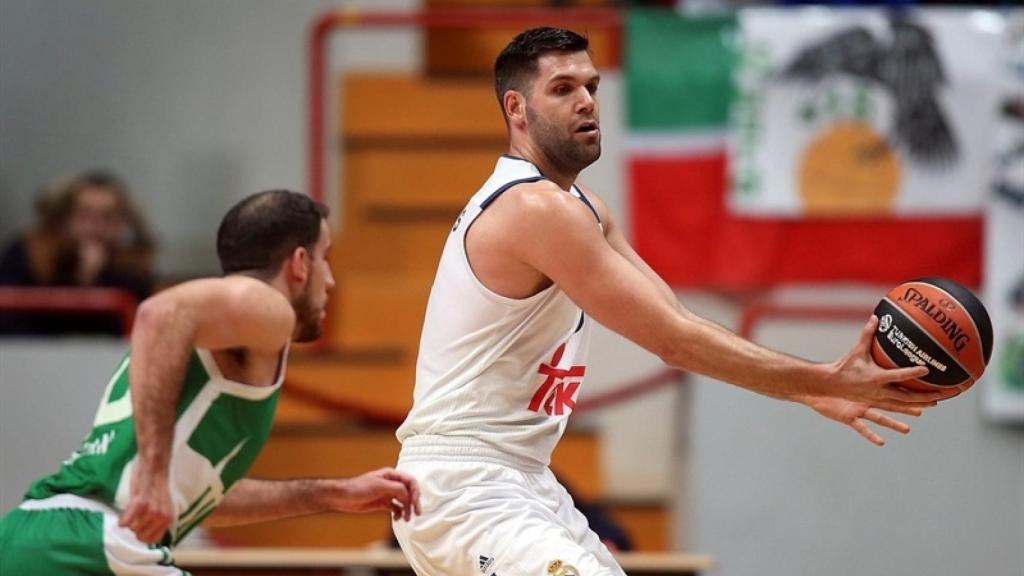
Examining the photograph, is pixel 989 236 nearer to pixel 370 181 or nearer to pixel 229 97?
pixel 370 181

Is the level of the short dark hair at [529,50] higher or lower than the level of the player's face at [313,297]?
higher

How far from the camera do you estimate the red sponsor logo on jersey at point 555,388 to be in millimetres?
4203

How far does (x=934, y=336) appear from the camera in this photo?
3.84 metres

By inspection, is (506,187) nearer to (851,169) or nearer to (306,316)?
(306,316)

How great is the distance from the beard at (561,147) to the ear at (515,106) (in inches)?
1.8

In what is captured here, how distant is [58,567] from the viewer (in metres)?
3.81

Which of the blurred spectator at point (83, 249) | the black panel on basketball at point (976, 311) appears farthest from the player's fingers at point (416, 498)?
the blurred spectator at point (83, 249)

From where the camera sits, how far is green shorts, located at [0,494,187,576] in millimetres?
3805

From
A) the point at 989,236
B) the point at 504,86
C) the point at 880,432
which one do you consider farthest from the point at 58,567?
the point at 989,236

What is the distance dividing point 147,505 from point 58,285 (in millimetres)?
4478

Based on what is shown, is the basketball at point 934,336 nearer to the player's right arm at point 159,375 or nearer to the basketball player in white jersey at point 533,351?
the basketball player in white jersey at point 533,351

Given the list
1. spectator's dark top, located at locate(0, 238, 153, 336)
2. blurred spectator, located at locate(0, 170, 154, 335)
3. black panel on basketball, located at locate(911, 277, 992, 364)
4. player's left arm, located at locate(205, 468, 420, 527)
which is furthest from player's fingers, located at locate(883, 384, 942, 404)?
blurred spectator, located at locate(0, 170, 154, 335)

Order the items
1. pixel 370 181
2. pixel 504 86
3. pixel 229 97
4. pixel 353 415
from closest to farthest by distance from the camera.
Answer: pixel 504 86 → pixel 353 415 → pixel 370 181 → pixel 229 97

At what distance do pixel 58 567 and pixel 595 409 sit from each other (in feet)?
14.2
